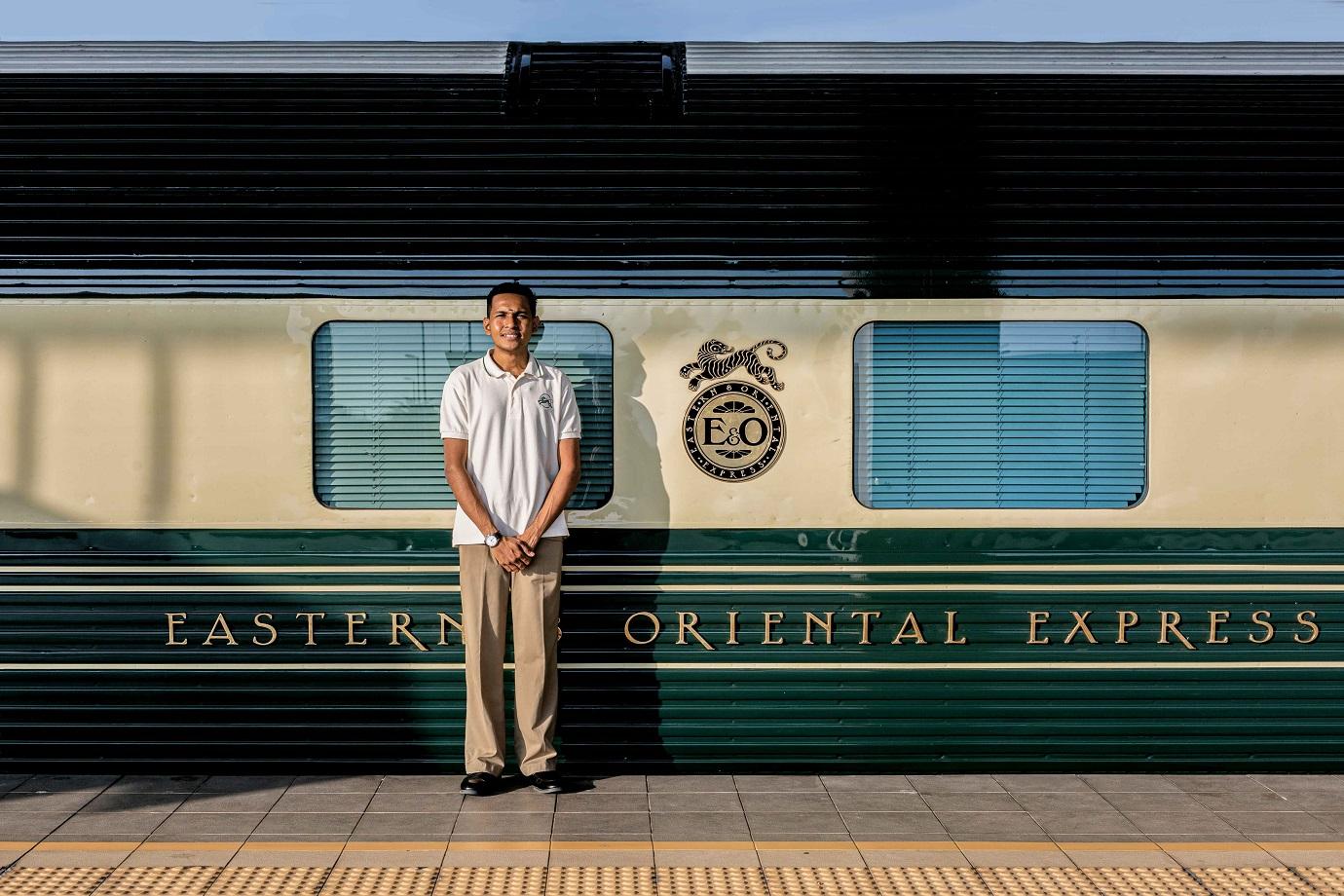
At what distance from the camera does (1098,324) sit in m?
4.86

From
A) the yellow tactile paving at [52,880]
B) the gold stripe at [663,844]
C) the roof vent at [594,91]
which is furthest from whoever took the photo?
the roof vent at [594,91]

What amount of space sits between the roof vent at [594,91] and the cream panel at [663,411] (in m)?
0.76

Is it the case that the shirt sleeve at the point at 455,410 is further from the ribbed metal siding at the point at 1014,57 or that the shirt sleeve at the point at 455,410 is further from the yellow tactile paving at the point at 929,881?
the yellow tactile paving at the point at 929,881

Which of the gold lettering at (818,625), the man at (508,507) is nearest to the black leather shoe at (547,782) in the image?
the man at (508,507)

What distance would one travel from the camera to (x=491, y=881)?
3.85 meters

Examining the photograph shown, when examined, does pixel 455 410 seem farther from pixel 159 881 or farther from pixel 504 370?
pixel 159 881

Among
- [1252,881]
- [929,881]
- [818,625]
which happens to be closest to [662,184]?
[818,625]

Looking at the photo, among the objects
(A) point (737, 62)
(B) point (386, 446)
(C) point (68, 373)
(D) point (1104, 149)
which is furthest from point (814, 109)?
(C) point (68, 373)

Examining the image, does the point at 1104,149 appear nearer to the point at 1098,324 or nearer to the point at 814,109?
the point at 1098,324

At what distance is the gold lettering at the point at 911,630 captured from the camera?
15.9 ft

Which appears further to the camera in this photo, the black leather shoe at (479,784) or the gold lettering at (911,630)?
the gold lettering at (911,630)

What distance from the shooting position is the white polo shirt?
4652mm

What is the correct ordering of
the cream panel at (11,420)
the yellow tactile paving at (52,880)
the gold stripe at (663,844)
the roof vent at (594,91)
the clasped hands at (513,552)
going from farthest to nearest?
the roof vent at (594,91) → the cream panel at (11,420) → the clasped hands at (513,552) → the gold stripe at (663,844) → the yellow tactile paving at (52,880)

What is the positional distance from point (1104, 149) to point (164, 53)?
12.5ft
